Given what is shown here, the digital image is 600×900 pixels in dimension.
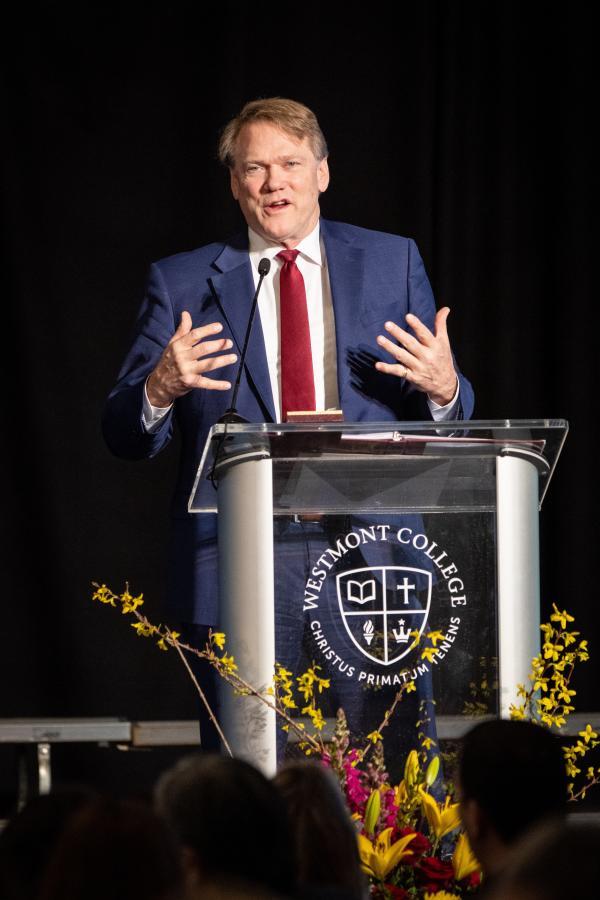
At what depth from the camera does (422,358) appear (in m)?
2.91

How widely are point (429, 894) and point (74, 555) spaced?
2904mm

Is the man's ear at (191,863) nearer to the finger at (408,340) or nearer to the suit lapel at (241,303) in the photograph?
the finger at (408,340)

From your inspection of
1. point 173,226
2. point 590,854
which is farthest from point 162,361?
point 173,226

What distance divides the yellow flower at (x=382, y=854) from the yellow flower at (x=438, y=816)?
0.07 meters

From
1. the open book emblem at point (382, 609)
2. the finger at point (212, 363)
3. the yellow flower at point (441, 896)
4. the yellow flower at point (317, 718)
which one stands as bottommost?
the yellow flower at point (441, 896)

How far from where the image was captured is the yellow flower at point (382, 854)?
92.6 inches

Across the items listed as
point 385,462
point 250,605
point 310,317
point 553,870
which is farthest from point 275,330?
point 553,870

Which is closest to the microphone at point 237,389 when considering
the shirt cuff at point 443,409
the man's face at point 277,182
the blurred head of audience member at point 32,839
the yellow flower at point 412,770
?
the man's face at point 277,182

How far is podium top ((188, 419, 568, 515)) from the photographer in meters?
2.59

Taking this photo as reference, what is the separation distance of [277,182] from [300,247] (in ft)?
0.51

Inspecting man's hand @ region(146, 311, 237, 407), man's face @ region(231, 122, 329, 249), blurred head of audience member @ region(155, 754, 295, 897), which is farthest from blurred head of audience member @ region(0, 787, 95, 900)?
man's face @ region(231, 122, 329, 249)

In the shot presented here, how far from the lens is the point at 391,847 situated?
7.77 feet

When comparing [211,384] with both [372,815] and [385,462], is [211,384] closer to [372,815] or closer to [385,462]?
[385,462]

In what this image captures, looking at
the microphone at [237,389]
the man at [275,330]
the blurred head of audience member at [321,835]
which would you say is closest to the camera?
the blurred head of audience member at [321,835]
